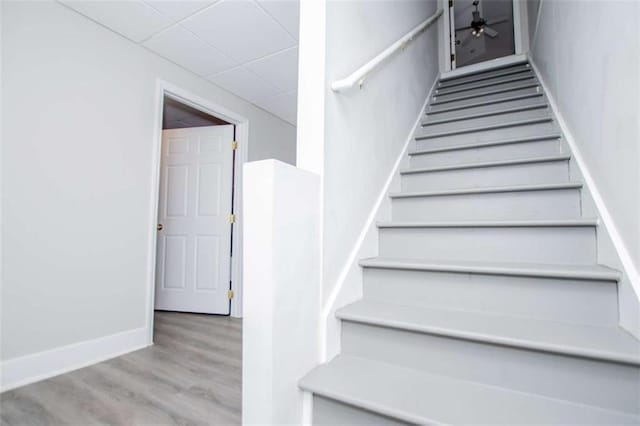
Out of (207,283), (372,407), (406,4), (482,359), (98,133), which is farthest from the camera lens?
(207,283)

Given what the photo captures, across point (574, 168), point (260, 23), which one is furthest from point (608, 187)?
point (260, 23)

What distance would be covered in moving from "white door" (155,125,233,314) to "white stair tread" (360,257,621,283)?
7.49 ft

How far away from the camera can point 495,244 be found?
136 cm

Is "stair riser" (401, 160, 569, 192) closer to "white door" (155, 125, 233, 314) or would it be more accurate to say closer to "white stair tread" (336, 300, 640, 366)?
"white stair tread" (336, 300, 640, 366)

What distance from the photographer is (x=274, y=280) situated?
94 cm

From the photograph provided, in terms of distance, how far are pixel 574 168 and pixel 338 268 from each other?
126 centimetres

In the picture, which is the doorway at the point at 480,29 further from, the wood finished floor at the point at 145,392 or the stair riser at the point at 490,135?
the wood finished floor at the point at 145,392

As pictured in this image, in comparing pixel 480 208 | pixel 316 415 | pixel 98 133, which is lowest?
pixel 316 415

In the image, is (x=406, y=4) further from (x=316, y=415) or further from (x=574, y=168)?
(x=316, y=415)

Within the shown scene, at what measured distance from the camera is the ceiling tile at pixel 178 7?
1985mm

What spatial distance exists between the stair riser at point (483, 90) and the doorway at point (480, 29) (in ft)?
4.71

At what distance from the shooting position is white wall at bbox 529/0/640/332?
926 mm

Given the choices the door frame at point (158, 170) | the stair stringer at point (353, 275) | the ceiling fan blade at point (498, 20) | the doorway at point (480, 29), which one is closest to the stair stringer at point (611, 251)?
the stair stringer at point (353, 275)

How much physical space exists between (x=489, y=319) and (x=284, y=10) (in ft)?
7.26
